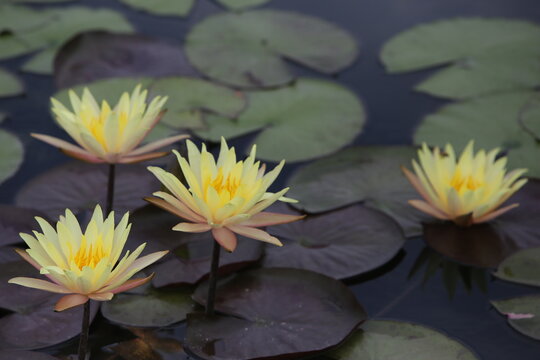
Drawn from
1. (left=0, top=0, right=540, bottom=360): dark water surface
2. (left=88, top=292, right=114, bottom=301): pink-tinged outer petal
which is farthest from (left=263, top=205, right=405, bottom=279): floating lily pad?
(left=88, top=292, right=114, bottom=301): pink-tinged outer petal

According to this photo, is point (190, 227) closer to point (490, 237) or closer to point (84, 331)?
point (84, 331)

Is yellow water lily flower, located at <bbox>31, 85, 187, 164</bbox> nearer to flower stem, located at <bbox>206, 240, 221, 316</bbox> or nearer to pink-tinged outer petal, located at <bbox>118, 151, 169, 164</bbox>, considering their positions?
pink-tinged outer petal, located at <bbox>118, 151, 169, 164</bbox>

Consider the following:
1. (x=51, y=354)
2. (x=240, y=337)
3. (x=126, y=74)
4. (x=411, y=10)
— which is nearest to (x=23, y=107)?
(x=126, y=74)

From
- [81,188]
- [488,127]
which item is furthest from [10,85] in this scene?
[488,127]

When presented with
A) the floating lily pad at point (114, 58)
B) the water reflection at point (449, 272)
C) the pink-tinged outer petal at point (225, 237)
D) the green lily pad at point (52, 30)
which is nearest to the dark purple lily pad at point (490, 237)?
the water reflection at point (449, 272)

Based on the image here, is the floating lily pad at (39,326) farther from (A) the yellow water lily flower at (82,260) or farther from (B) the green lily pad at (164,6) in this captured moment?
(B) the green lily pad at (164,6)
